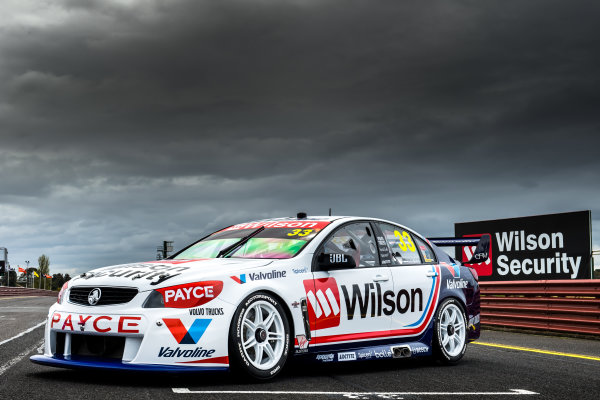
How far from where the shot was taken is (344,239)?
25.1 feet

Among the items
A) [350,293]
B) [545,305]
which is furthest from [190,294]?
[545,305]

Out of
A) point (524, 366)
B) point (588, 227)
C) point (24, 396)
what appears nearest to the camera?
point (24, 396)

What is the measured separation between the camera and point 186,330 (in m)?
5.91

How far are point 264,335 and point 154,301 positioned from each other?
1001 mm

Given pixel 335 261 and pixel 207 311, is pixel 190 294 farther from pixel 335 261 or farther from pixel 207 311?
pixel 335 261

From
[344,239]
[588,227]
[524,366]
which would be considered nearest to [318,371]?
[344,239]

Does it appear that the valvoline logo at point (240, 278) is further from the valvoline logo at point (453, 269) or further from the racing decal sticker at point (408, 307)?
the valvoline logo at point (453, 269)

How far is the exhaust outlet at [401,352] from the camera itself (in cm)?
770

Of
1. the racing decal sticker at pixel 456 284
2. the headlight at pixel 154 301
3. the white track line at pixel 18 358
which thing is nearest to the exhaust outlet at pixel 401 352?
the racing decal sticker at pixel 456 284

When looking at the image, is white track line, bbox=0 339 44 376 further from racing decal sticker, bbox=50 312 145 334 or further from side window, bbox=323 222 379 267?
side window, bbox=323 222 379 267

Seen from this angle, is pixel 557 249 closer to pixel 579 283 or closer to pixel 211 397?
pixel 579 283

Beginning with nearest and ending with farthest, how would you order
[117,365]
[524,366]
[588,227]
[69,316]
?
[117,365] < [69,316] < [524,366] < [588,227]

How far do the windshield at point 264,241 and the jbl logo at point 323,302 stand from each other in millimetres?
365

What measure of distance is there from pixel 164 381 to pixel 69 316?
96 cm
